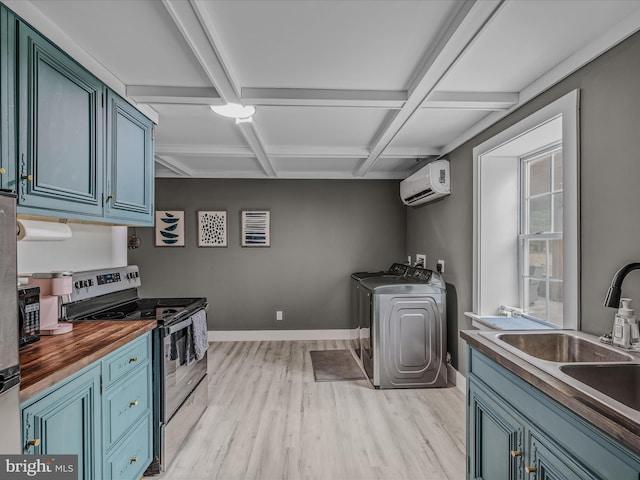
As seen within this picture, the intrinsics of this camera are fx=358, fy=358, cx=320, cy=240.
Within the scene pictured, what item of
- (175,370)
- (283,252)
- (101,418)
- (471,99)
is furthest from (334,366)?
(471,99)

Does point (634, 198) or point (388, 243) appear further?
point (388, 243)

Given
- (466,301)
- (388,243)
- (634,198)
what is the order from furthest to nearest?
(388,243)
(466,301)
(634,198)

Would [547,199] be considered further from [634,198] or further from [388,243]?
[388,243]

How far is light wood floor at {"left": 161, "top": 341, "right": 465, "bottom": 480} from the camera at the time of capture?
2.11 metres

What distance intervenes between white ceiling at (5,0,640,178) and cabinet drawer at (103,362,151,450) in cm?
158

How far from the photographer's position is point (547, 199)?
2.56 meters

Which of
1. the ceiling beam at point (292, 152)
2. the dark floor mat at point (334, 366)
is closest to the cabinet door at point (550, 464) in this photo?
the dark floor mat at point (334, 366)

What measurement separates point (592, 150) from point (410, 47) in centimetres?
99

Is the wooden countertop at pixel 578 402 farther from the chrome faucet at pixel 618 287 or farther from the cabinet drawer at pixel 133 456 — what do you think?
the cabinet drawer at pixel 133 456

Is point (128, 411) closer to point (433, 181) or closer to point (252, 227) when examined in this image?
point (433, 181)

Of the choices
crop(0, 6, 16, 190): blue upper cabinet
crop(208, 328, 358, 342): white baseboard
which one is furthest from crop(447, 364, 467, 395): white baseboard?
crop(0, 6, 16, 190): blue upper cabinet

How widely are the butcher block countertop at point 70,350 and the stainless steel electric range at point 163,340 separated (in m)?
0.17

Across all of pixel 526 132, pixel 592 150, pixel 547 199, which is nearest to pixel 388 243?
pixel 547 199
